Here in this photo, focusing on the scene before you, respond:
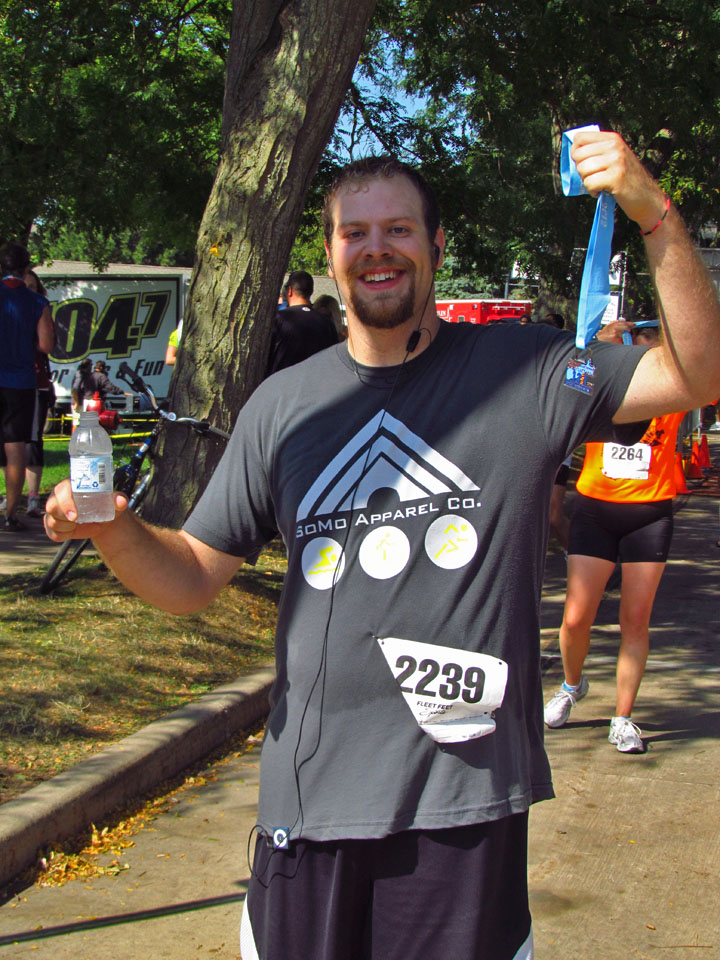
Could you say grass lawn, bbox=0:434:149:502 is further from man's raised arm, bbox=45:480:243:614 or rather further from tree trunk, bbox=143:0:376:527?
man's raised arm, bbox=45:480:243:614

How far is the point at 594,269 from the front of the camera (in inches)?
91.9

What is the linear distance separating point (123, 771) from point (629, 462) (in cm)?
288

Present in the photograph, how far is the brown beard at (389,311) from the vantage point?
7.76 ft

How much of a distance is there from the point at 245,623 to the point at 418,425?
15.5ft

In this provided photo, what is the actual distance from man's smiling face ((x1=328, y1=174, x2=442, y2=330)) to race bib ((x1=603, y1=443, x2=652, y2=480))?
10.8 feet

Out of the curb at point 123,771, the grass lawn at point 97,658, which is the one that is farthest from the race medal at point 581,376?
the grass lawn at point 97,658

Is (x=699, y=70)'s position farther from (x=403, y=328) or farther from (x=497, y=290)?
(x=497, y=290)

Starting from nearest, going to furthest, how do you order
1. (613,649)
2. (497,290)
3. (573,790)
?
(573,790) → (613,649) → (497,290)

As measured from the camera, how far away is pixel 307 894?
224 centimetres

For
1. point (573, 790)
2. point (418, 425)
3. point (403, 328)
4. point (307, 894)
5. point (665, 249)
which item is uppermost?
point (665, 249)

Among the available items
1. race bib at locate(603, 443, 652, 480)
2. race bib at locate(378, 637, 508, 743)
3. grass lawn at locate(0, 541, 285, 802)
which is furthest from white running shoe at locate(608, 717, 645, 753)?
race bib at locate(378, 637, 508, 743)

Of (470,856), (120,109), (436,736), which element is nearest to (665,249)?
(436,736)

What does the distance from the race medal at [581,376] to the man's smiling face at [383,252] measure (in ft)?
1.18

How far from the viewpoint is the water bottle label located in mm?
2189
